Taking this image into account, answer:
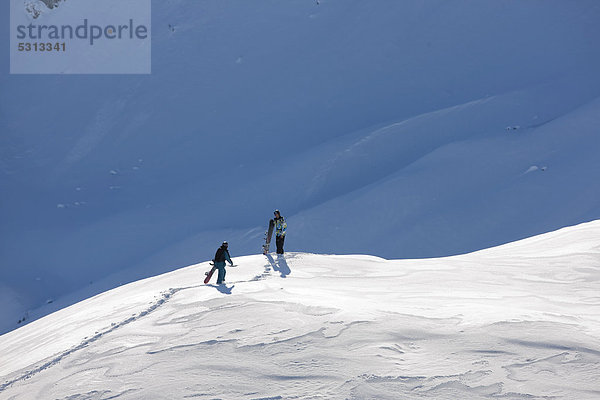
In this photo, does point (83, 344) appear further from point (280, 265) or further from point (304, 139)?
point (304, 139)

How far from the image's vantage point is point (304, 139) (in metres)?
28.0

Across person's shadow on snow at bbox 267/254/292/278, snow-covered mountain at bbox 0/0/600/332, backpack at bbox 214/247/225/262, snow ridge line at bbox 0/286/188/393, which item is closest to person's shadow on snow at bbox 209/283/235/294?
backpack at bbox 214/247/225/262

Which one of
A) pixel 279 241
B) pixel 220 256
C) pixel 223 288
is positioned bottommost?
pixel 223 288

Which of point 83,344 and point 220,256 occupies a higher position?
point 220,256

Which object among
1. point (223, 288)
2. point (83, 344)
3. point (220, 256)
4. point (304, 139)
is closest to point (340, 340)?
point (223, 288)

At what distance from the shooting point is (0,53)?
34.6 meters

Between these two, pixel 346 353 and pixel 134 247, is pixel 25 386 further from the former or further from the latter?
pixel 134 247

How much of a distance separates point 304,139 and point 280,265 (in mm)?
14701

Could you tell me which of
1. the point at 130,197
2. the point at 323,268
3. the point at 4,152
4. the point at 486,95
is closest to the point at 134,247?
the point at 130,197

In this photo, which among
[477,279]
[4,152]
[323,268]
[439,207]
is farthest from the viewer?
[4,152]

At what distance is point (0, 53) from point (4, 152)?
7.97 metres

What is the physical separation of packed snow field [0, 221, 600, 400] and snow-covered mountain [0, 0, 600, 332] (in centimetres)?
858

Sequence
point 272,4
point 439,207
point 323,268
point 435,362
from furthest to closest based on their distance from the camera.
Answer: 1. point 272,4
2. point 439,207
3. point 323,268
4. point 435,362

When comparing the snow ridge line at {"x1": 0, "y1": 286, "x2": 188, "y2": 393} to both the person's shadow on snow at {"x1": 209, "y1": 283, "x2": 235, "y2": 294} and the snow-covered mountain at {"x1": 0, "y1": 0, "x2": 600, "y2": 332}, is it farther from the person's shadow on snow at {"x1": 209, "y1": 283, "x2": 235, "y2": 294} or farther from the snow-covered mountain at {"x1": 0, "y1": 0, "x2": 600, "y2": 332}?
the snow-covered mountain at {"x1": 0, "y1": 0, "x2": 600, "y2": 332}
